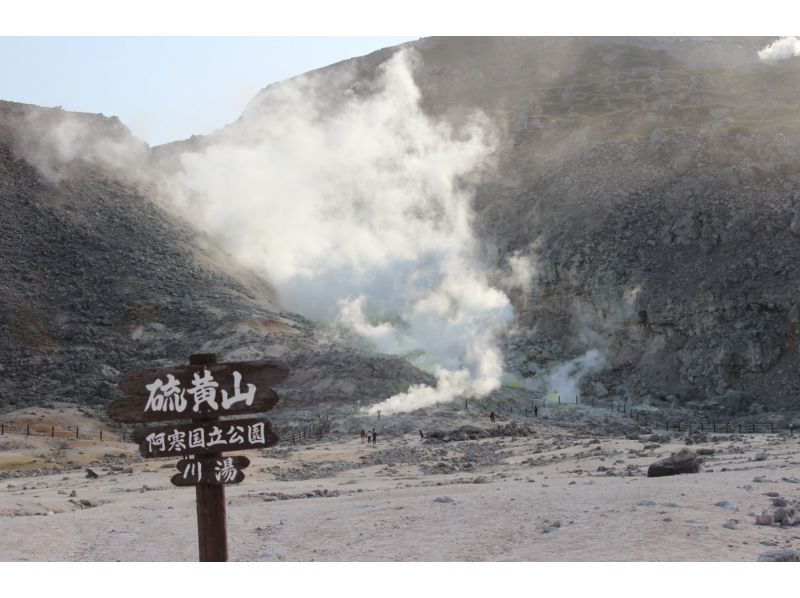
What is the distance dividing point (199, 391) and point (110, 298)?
54203 mm

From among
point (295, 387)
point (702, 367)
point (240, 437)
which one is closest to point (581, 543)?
point (240, 437)

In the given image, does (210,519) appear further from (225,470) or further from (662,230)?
(662,230)

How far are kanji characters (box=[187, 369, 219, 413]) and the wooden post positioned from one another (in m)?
0.19

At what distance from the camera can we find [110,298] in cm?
6306

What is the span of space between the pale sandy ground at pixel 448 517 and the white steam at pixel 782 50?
83.6m

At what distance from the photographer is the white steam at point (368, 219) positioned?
6506 cm

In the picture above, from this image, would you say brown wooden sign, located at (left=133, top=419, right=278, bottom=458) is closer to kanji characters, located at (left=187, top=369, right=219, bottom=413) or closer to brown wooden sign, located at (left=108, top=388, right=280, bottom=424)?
brown wooden sign, located at (left=108, top=388, right=280, bottom=424)

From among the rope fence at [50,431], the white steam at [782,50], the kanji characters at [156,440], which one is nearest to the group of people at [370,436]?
the rope fence at [50,431]

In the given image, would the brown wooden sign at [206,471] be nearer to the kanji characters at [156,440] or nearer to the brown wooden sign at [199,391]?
the kanji characters at [156,440]

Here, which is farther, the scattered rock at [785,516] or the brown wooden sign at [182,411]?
the scattered rock at [785,516]

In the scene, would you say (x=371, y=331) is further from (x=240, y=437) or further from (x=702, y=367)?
(x=240, y=437)

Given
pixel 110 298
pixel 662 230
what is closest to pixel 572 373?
pixel 662 230

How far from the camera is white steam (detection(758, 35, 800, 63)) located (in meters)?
102

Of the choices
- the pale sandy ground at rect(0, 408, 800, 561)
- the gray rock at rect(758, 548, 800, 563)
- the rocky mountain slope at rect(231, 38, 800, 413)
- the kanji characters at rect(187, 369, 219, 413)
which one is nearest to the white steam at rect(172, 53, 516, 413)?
the rocky mountain slope at rect(231, 38, 800, 413)
